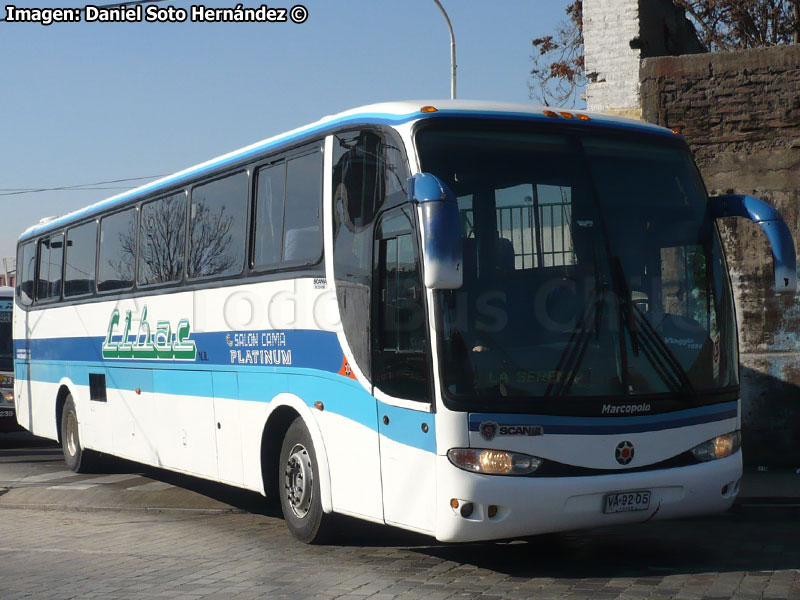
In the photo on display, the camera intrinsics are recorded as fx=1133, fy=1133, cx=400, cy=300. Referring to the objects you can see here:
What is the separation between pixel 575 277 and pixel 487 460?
138cm

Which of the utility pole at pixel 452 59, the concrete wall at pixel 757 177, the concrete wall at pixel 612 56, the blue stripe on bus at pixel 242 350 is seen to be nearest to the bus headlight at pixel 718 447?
the blue stripe on bus at pixel 242 350

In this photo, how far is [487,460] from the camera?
720 centimetres

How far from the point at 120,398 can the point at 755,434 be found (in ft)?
24.4

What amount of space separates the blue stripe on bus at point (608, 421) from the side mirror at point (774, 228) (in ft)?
3.33

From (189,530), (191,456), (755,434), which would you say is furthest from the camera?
(755,434)

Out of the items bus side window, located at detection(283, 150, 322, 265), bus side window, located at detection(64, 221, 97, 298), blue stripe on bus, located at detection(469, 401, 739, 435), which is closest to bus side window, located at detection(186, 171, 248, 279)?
bus side window, located at detection(283, 150, 322, 265)

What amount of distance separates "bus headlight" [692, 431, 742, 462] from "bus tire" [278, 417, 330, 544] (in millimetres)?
2892

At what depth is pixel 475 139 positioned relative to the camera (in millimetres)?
7773

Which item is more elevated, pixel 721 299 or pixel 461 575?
pixel 721 299

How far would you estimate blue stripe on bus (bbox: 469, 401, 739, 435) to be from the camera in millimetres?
7215

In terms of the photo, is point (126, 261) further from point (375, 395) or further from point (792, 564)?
point (792, 564)

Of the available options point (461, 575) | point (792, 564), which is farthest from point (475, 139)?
point (792, 564)

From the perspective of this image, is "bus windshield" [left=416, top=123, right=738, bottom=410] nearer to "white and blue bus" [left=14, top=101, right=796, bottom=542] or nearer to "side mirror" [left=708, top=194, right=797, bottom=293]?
"white and blue bus" [left=14, top=101, right=796, bottom=542]

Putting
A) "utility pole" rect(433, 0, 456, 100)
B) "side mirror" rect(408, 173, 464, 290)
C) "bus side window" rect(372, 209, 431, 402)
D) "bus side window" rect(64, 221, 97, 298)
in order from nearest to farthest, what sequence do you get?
"side mirror" rect(408, 173, 464, 290), "bus side window" rect(372, 209, 431, 402), "bus side window" rect(64, 221, 97, 298), "utility pole" rect(433, 0, 456, 100)
